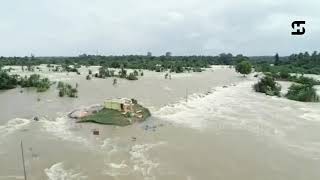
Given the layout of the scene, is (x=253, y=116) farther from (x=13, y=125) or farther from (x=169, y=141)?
(x=13, y=125)

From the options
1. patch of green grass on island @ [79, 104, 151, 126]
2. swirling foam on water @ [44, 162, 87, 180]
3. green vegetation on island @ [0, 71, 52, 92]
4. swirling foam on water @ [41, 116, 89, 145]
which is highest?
green vegetation on island @ [0, 71, 52, 92]

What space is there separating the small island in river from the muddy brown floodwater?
1.76ft

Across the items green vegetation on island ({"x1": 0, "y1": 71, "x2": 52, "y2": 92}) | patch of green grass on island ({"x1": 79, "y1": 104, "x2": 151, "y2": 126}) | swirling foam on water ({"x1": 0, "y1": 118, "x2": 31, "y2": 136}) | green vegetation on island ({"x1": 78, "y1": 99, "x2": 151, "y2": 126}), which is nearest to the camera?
swirling foam on water ({"x1": 0, "y1": 118, "x2": 31, "y2": 136})

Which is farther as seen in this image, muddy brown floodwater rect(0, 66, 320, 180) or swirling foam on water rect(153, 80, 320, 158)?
swirling foam on water rect(153, 80, 320, 158)

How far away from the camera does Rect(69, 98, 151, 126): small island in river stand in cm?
2127

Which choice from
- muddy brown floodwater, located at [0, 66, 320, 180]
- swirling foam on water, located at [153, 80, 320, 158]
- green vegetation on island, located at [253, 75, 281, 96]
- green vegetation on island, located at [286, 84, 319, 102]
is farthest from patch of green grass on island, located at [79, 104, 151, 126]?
green vegetation on island, located at [253, 75, 281, 96]

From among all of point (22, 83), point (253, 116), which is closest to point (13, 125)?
point (253, 116)

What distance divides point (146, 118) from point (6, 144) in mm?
7800

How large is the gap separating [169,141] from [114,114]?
456 centimetres

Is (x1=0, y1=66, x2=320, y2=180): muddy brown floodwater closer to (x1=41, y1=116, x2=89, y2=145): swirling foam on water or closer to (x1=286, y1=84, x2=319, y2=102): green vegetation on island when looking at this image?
(x1=41, y1=116, x2=89, y2=145): swirling foam on water

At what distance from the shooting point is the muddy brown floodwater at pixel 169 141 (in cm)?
1434

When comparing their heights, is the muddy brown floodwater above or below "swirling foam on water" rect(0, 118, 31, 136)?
below

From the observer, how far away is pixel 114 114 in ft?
71.6

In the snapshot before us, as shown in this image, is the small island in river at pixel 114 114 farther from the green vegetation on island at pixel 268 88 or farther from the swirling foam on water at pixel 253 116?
the green vegetation on island at pixel 268 88
